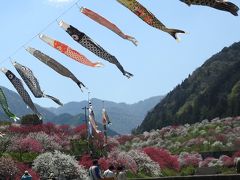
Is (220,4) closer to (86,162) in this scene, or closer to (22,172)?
(22,172)

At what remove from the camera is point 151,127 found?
130 metres

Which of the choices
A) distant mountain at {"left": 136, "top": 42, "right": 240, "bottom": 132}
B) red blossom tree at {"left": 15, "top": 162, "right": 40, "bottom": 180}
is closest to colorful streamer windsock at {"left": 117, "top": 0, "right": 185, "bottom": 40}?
red blossom tree at {"left": 15, "top": 162, "right": 40, "bottom": 180}

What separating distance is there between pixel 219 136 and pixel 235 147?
295 inches

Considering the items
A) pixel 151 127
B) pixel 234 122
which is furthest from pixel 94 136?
pixel 151 127

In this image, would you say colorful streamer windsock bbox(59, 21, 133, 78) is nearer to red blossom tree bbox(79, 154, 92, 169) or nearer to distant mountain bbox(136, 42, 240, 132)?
red blossom tree bbox(79, 154, 92, 169)

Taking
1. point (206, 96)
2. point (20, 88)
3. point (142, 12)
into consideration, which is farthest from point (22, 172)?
point (206, 96)

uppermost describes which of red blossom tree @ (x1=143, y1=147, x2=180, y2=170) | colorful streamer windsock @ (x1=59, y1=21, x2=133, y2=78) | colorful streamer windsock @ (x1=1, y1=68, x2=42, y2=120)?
colorful streamer windsock @ (x1=59, y1=21, x2=133, y2=78)

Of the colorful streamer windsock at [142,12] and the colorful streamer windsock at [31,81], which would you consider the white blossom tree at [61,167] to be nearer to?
the colorful streamer windsock at [31,81]

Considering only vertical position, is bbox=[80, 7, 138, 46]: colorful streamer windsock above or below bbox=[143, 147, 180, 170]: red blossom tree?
above

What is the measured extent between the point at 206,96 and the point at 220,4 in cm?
10830

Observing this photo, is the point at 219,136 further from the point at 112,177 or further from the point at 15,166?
the point at 112,177

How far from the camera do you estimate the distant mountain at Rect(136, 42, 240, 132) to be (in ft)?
367

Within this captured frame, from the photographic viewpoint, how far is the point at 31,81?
23719 mm

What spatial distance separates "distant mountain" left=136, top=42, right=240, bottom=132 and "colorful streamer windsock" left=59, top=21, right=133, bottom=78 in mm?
84795
